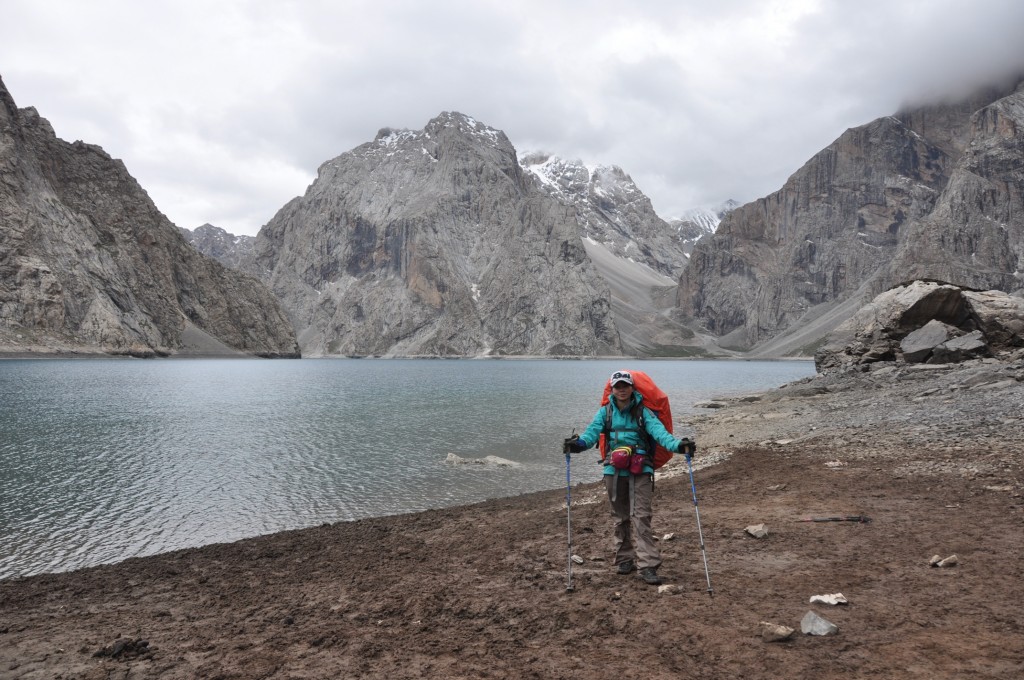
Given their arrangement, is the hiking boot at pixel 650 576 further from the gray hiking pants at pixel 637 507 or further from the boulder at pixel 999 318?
the boulder at pixel 999 318

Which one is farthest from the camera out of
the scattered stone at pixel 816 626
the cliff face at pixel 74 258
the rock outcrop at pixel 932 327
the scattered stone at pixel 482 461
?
the cliff face at pixel 74 258

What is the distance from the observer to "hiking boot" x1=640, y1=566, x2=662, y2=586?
8547 mm

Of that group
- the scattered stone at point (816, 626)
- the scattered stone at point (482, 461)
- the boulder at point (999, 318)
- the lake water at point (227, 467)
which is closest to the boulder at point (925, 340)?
the boulder at point (999, 318)

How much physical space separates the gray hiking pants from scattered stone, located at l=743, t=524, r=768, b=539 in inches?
102

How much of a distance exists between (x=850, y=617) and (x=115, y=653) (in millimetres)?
8961

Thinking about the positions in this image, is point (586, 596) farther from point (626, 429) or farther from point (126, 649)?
point (126, 649)

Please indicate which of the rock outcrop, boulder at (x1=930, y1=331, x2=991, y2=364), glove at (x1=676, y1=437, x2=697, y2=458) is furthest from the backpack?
the rock outcrop

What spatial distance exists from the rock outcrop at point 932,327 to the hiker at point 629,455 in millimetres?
42770

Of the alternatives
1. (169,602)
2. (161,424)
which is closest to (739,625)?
(169,602)

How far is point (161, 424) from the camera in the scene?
39562 mm

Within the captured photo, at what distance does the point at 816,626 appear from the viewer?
6551 mm

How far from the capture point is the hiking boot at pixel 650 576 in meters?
8.55

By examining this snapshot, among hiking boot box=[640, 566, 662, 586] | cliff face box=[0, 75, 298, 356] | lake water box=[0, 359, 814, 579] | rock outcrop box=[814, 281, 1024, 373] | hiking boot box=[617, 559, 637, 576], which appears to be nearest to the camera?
hiking boot box=[640, 566, 662, 586]

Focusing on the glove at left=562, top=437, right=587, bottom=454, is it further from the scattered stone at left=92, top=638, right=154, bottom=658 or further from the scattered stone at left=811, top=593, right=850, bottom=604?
Result: the scattered stone at left=92, top=638, right=154, bottom=658
